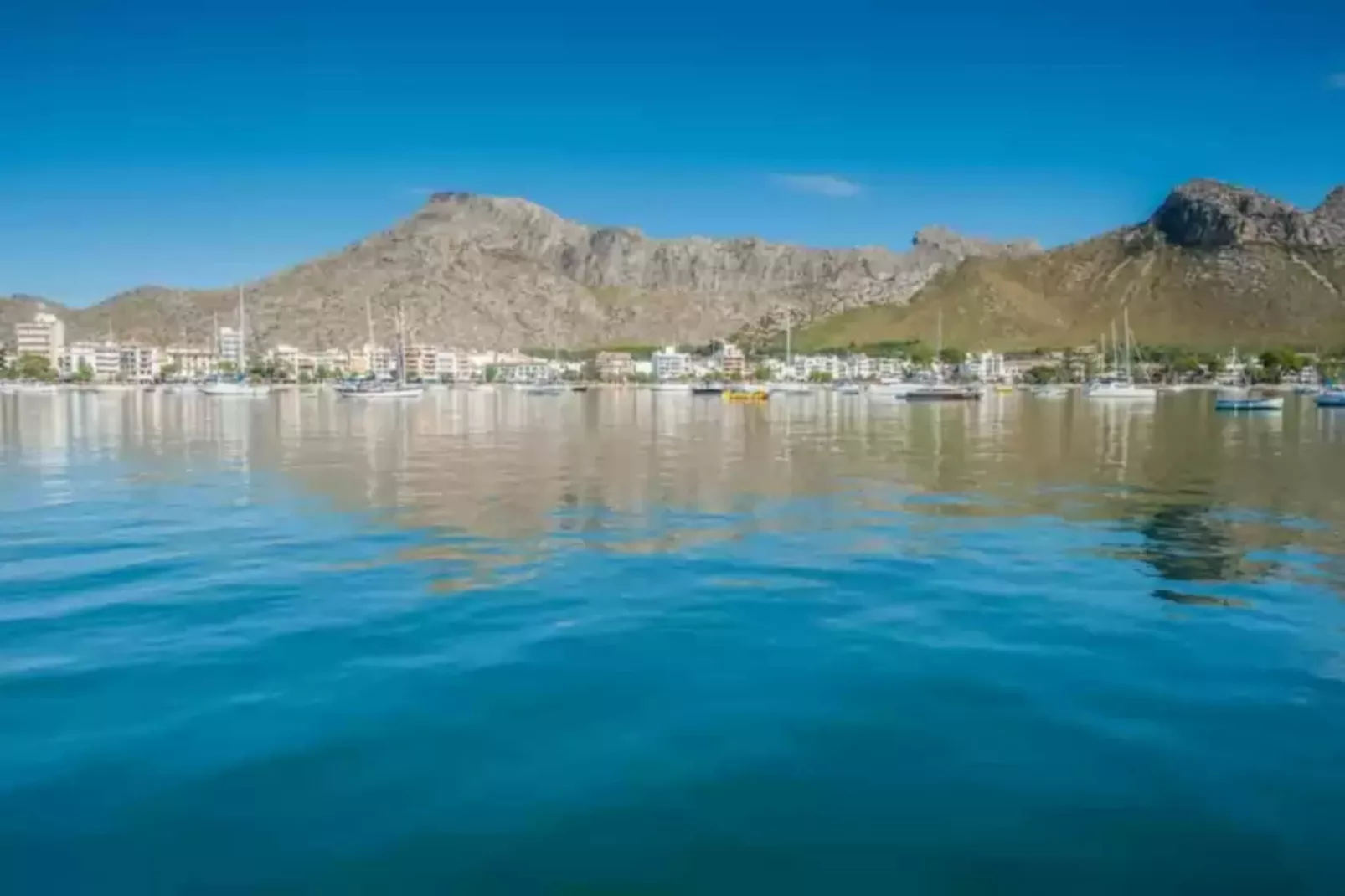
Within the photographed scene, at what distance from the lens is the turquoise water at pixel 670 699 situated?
7996 millimetres

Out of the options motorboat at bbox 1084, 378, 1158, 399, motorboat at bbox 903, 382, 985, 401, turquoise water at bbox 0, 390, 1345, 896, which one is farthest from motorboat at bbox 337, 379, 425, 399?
turquoise water at bbox 0, 390, 1345, 896

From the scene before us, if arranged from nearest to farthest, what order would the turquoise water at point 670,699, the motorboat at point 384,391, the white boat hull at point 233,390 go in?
1. the turquoise water at point 670,699
2. the motorboat at point 384,391
3. the white boat hull at point 233,390

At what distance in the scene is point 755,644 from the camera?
45.1ft

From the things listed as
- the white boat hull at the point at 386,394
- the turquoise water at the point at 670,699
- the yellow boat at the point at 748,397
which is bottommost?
the turquoise water at the point at 670,699

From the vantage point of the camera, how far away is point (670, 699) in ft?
37.7

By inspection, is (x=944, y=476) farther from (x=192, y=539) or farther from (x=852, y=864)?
(x=852, y=864)

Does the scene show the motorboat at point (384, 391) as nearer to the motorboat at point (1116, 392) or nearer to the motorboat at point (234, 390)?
the motorboat at point (234, 390)

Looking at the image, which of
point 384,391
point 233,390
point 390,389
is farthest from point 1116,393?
point 233,390

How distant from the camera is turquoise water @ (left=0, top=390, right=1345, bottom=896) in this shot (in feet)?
26.2

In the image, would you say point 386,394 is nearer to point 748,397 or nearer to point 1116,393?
point 748,397

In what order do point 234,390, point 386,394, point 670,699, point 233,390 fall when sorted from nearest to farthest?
point 670,699, point 386,394, point 234,390, point 233,390

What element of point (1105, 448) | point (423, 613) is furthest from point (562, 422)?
point (423, 613)

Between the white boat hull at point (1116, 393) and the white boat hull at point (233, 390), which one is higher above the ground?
the white boat hull at point (233, 390)

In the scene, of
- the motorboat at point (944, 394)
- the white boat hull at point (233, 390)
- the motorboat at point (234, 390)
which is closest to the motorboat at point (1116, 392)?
the motorboat at point (944, 394)
